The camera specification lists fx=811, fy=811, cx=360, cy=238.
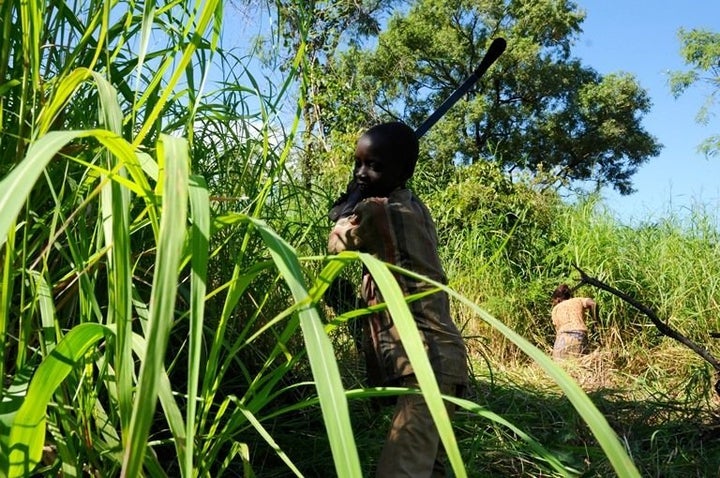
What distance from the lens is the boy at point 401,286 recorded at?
1.81 m

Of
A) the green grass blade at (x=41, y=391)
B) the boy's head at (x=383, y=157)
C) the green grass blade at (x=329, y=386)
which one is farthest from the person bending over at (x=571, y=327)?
the green grass blade at (x=329, y=386)

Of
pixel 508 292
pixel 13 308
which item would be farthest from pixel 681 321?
pixel 13 308

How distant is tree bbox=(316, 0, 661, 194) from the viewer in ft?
77.8

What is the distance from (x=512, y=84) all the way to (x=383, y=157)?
2337cm

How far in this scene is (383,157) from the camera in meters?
1.97

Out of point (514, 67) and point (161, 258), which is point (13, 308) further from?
point (514, 67)

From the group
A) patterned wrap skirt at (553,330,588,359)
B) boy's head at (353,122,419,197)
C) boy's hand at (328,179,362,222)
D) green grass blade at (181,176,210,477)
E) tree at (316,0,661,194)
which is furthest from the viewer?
tree at (316,0,661,194)

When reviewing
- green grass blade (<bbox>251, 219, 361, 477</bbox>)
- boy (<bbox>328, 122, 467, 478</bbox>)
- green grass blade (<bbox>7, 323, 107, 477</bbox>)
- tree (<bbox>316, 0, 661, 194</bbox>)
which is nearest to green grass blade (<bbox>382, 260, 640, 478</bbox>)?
green grass blade (<bbox>251, 219, 361, 477</bbox>)

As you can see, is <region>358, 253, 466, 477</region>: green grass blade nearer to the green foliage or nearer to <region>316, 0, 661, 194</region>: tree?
the green foliage

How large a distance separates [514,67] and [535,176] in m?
16.0

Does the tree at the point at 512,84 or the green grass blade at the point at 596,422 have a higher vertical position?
the tree at the point at 512,84

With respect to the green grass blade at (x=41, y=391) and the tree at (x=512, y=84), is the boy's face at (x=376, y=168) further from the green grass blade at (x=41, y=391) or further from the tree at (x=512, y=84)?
the tree at (x=512, y=84)

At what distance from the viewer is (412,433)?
1.80m

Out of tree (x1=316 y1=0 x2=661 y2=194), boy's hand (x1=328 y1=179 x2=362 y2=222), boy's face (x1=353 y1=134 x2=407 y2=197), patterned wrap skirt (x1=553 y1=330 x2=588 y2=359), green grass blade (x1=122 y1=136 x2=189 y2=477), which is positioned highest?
tree (x1=316 y1=0 x2=661 y2=194)
